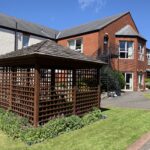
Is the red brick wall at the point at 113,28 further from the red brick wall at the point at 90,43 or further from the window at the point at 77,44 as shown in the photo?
the window at the point at 77,44

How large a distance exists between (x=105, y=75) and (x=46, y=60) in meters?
12.7

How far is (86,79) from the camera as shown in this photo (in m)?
12.6

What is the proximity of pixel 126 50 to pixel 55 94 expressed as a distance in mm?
19025

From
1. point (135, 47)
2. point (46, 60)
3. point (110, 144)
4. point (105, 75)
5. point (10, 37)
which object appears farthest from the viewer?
point (135, 47)

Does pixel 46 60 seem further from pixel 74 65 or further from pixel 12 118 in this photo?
pixel 12 118

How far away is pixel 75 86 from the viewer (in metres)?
11.6

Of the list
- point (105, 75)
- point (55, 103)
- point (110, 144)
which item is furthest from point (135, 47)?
point (110, 144)

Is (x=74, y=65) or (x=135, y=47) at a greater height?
(x=135, y=47)

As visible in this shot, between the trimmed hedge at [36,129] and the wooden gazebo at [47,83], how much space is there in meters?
0.46

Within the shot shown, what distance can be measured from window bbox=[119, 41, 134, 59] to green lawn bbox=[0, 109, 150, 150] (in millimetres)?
17627

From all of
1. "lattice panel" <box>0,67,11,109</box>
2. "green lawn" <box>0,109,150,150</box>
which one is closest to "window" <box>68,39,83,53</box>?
"lattice panel" <box>0,67,11,109</box>

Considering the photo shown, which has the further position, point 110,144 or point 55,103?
point 55,103

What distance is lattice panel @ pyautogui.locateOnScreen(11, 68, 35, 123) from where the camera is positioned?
1031cm

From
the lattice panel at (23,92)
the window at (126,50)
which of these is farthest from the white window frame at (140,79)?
the lattice panel at (23,92)
